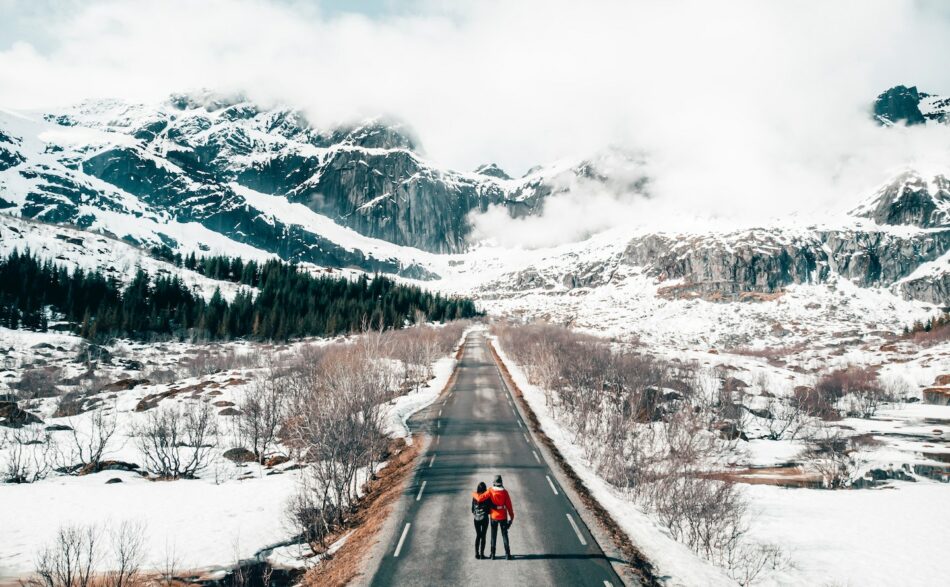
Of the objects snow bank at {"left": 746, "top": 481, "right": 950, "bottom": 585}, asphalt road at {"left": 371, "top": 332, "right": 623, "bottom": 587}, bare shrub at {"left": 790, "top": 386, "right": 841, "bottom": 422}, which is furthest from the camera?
bare shrub at {"left": 790, "top": 386, "right": 841, "bottom": 422}

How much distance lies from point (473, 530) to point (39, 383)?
77355 mm

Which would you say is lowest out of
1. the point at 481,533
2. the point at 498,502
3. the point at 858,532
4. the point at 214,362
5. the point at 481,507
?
the point at 214,362

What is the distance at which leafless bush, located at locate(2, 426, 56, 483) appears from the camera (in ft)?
105

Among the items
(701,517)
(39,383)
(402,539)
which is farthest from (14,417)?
(701,517)

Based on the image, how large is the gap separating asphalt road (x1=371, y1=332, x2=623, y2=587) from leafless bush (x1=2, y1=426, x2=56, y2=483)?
27.5 m

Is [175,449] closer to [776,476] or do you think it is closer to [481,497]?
[481,497]

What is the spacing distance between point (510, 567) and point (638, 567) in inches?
157

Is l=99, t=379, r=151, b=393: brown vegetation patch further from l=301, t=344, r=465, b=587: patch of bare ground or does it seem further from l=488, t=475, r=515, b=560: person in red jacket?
l=488, t=475, r=515, b=560: person in red jacket

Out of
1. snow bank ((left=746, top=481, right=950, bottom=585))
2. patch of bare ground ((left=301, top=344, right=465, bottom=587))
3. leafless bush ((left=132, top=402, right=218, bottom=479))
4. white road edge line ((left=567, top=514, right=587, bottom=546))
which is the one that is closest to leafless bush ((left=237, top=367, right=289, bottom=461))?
leafless bush ((left=132, top=402, right=218, bottom=479))

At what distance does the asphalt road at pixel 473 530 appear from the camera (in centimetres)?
1399

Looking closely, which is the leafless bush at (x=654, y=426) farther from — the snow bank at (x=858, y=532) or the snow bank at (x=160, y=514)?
the snow bank at (x=160, y=514)

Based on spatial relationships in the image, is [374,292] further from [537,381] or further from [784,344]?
[784,344]

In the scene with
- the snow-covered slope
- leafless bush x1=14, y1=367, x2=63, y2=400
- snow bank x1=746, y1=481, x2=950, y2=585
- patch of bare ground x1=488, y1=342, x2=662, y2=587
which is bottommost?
leafless bush x1=14, y1=367, x2=63, y2=400

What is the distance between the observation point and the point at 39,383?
65688 mm
